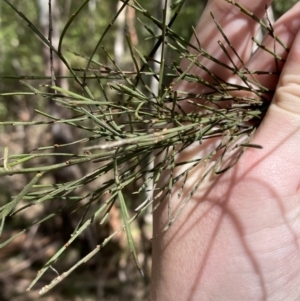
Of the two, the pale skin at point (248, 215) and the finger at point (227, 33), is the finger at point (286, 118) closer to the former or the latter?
the pale skin at point (248, 215)

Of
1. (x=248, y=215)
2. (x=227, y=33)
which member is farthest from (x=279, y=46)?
(x=248, y=215)

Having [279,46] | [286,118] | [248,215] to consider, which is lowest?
[248,215]

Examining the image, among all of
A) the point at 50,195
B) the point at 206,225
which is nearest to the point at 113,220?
the point at 206,225

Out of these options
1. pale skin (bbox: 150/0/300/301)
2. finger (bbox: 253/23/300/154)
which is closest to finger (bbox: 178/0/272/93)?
pale skin (bbox: 150/0/300/301)

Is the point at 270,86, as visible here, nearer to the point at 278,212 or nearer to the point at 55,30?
the point at 278,212

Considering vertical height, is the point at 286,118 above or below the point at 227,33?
below

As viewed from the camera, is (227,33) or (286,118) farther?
(227,33)

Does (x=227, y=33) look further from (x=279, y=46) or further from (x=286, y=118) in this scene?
(x=286, y=118)

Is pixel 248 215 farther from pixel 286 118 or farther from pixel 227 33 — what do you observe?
pixel 227 33
